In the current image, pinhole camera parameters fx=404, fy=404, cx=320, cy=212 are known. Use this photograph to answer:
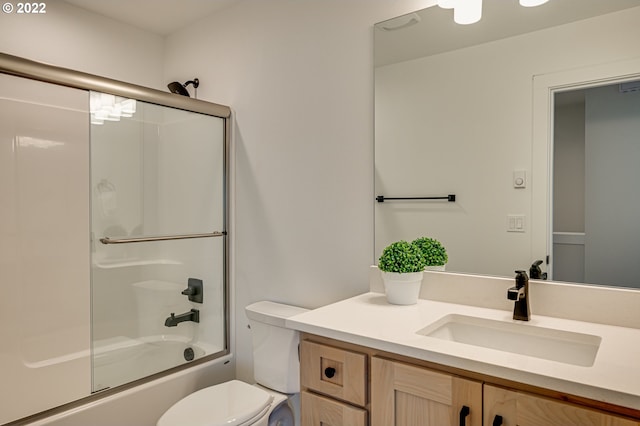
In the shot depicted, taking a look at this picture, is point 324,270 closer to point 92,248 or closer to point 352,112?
point 352,112

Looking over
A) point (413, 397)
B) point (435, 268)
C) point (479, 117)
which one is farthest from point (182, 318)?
point (479, 117)

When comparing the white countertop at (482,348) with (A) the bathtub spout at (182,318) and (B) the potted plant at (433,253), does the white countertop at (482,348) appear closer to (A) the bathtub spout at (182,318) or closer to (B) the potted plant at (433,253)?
(B) the potted plant at (433,253)

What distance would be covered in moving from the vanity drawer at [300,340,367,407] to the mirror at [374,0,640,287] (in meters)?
0.60

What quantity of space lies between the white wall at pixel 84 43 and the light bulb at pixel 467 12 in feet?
6.90

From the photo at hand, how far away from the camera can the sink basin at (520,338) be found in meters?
1.17

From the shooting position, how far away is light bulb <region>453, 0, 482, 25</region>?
1.53 metres

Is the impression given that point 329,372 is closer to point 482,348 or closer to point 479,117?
point 482,348

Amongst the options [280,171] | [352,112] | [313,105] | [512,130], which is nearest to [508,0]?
[512,130]

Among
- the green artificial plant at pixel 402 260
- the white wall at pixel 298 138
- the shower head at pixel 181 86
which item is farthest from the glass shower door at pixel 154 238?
the green artificial plant at pixel 402 260

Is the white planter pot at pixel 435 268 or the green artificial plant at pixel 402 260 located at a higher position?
the green artificial plant at pixel 402 260

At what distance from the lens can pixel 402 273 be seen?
149cm

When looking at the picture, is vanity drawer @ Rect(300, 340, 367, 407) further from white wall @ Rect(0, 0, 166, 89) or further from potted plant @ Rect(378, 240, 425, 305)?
white wall @ Rect(0, 0, 166, 89)

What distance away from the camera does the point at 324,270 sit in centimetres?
198

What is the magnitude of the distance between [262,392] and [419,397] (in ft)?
2.98
